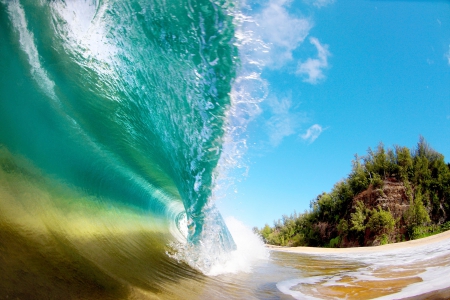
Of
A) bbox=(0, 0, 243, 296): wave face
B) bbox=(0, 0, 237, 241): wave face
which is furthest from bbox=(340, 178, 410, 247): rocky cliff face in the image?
bbox=(0, 0, 237, 241): wave face

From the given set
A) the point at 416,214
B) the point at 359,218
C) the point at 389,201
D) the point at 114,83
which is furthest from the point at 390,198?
the point at 114,83

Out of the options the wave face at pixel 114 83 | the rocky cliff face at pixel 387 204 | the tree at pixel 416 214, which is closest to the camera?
the wave face at pixel 114 83

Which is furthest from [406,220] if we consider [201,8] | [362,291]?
[201,8]

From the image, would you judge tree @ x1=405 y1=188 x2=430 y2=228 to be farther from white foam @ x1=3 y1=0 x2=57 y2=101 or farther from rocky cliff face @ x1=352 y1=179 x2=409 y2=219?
white foam @ x1=3 y1=0 x2=57 y2=101

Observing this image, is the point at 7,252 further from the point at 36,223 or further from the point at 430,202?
the point at 430,202

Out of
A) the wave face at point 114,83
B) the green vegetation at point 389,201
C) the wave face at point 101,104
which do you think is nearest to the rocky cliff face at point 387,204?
the green vegetation at point 389,201

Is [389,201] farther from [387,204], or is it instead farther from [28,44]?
[28,44]

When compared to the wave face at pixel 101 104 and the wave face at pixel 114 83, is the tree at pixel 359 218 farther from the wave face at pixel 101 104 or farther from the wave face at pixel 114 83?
the wave face at pixel 114 83

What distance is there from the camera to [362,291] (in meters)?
2.30

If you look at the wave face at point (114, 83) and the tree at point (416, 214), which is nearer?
the wave face at point (114, 83)

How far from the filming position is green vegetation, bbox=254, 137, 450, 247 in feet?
48.1

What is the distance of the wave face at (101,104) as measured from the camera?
8.41ft

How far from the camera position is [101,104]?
13.0ft

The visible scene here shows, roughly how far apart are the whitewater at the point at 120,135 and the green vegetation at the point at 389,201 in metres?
13.7
